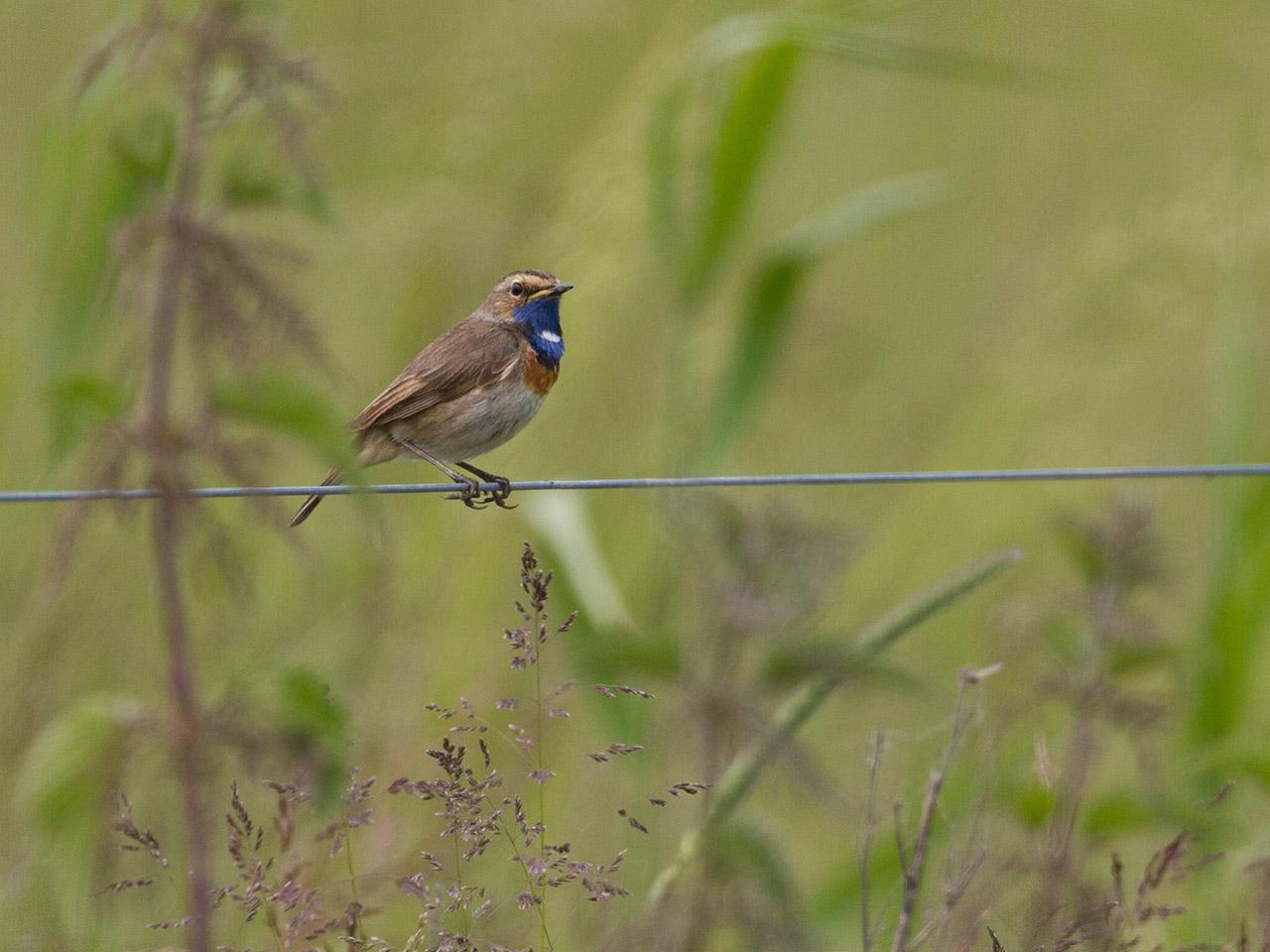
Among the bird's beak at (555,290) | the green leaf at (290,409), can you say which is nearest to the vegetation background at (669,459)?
the green leaf at (290,409)

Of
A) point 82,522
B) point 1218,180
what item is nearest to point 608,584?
point 82,522

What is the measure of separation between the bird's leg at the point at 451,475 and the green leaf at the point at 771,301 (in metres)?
0.63

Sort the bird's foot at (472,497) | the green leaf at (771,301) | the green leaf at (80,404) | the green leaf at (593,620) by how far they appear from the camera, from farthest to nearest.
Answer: the bird's foot at (472,497)
the green leaf at (771,301)
the green leaf at (593,620)
the green leaf at (80,404)

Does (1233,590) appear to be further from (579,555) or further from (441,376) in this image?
(441,376)

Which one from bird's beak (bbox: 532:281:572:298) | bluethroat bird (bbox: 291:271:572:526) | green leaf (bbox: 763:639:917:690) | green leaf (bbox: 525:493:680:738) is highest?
bird's beak (bbox: 532:281:572:298)

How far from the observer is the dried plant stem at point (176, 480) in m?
2.45

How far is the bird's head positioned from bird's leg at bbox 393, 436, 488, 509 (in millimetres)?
452

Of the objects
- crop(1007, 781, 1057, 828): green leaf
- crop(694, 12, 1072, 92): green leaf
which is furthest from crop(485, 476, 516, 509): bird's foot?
crop(1007, 781, 1057, 828): green leaf

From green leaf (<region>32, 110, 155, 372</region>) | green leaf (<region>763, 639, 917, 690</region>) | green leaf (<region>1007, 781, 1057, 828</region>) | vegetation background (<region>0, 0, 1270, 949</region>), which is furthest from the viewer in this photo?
green leaf (<region>1007, 781, 1057, 828</region>)

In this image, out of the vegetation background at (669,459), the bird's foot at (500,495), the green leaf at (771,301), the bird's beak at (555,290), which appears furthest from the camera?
the bird's beak at (555,290)

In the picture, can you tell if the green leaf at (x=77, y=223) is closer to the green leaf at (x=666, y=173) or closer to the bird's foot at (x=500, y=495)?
the bird's foot at (x=500, y=495)

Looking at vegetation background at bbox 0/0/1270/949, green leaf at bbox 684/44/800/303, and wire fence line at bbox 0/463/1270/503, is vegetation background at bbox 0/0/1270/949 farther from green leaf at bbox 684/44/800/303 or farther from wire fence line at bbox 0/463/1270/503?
wire fence line at bbox 0/463/1270/503

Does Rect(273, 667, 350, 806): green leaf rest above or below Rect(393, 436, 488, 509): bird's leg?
below

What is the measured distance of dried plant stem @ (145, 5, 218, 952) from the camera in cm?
245
